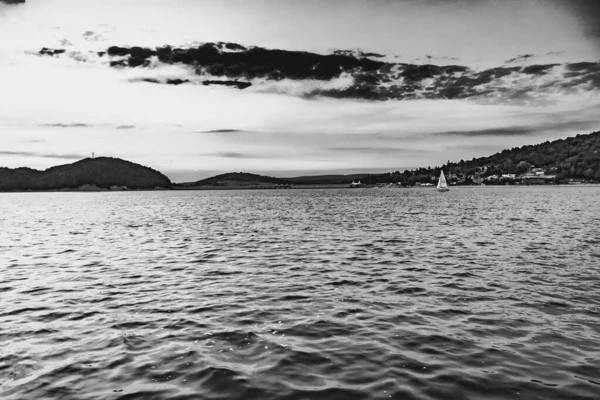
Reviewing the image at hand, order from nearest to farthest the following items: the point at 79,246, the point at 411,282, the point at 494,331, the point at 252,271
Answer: the point at 494,331
the point at 411,282
the point at 252,271
the point at 79,246

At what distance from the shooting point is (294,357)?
13008 millimetres

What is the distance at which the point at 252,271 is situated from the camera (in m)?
28.5

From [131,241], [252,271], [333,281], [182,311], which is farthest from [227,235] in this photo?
[182,311]

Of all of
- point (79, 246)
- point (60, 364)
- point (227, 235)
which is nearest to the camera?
point (60, 364)

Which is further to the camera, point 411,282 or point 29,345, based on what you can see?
point 411,282

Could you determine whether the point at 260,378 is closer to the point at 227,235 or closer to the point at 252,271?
the point at 252,271

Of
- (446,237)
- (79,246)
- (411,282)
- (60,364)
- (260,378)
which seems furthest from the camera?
(446,237)

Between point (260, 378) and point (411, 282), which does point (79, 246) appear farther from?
point (260, 378)

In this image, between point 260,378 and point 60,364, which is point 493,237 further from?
point 60,364

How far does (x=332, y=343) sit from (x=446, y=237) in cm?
3659

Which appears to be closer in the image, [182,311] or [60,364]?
[60,364]

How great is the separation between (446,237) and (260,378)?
40.1m

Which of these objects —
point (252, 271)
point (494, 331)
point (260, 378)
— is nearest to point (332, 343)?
point (260, 378)

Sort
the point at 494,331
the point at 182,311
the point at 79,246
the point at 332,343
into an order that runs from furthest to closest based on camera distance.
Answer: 1. the point at 79,246
2. the point at 182,311
3. the point at 494,331
4. the point at 332,343
